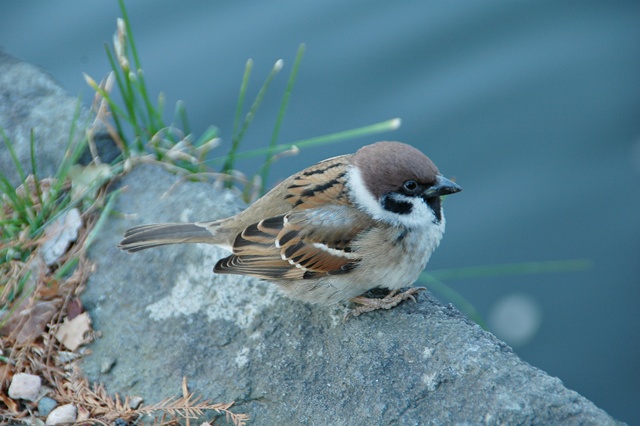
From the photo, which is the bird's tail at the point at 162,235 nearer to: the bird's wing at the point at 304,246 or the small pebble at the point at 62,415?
the bird's wing at the point at 304,246

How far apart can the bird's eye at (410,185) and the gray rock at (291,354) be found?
49cm

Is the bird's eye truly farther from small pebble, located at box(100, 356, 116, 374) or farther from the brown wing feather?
small pebble, located at box(100, 356, 116, 374)

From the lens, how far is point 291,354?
310 centimetres

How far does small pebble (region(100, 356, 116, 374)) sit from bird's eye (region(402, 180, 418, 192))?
1423 mm

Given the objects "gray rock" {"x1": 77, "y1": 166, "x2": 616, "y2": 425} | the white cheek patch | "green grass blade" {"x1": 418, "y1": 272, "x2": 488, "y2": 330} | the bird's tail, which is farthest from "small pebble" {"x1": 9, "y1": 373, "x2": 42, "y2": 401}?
"green grass blade" {"x1": 418, "y1": 272, "x2": 488, "y2": 330}

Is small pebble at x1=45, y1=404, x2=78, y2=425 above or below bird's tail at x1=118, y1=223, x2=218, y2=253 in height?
below

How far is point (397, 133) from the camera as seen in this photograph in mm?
5074

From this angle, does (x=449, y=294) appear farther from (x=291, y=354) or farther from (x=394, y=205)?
(x=291, y=354)

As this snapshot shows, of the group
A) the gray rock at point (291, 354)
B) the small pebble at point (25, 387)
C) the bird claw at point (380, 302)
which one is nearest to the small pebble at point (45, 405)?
the small pebble at point (25, 387)

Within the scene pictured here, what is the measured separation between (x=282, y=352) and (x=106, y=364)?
738mm

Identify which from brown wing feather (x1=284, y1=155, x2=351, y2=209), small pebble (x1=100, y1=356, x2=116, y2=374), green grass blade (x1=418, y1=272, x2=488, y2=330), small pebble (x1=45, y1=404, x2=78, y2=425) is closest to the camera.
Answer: small pebble (x1=45, y1=404, x2=78, y2=425)

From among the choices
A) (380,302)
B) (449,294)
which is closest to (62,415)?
(380,302)

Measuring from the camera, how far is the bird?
10.5ft

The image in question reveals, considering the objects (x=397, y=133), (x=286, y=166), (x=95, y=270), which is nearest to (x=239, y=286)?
(x=95, y=270)
